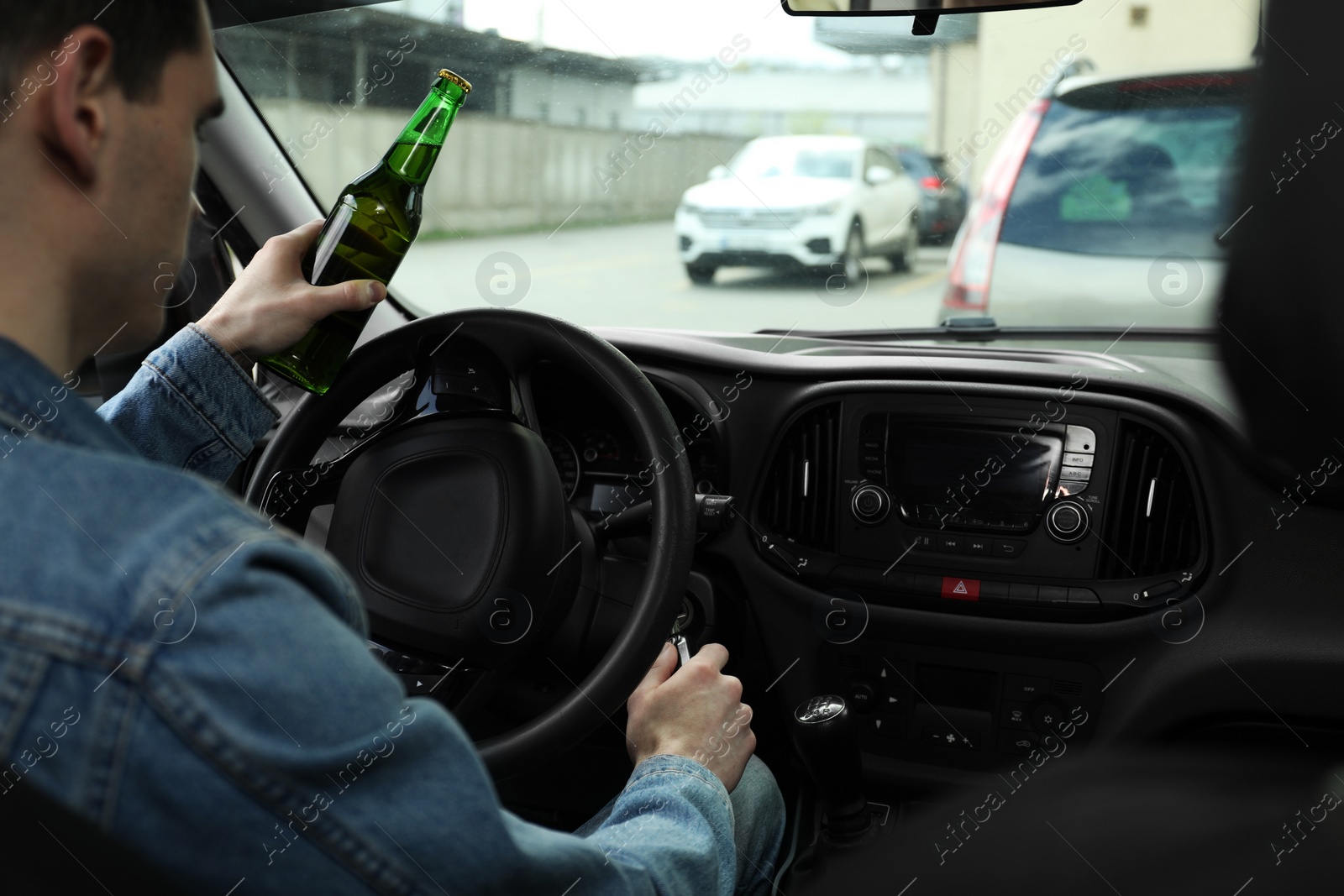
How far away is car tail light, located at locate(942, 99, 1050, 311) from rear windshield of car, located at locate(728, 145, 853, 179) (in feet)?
8.27

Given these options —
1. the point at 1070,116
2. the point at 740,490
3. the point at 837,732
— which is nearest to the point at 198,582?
the point at 837,732

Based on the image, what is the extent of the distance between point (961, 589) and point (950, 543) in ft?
0.26

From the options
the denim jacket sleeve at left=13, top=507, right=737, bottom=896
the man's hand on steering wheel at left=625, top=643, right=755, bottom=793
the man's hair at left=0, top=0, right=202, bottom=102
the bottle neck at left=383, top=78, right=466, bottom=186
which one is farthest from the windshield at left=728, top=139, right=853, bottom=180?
the denim jacket sleeve at left=13, top=507, right=737, bottom=896

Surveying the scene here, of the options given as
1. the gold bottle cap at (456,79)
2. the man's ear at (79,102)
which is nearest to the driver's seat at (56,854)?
the man's ear at (79,102)

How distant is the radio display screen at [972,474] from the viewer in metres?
1.88

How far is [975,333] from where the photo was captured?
7.59 ft

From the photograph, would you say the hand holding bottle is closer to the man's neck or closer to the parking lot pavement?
the parking lot pavement

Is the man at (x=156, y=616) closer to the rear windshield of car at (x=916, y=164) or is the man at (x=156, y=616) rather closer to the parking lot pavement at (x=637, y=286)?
the parking lot pavement at (x=637, y=286)

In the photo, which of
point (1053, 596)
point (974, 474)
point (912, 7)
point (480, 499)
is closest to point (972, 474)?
point (974, 474)

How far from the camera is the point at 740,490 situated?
2.04 m

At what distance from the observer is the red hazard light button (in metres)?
1.89

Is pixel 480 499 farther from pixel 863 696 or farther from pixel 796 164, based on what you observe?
pixel 796 164

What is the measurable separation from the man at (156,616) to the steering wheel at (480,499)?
583 mm

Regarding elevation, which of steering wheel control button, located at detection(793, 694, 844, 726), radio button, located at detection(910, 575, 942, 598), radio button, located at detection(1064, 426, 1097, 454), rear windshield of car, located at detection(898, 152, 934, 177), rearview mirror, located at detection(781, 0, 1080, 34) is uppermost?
rearview mirror, located at detection(781, 0, 1080, 34)
